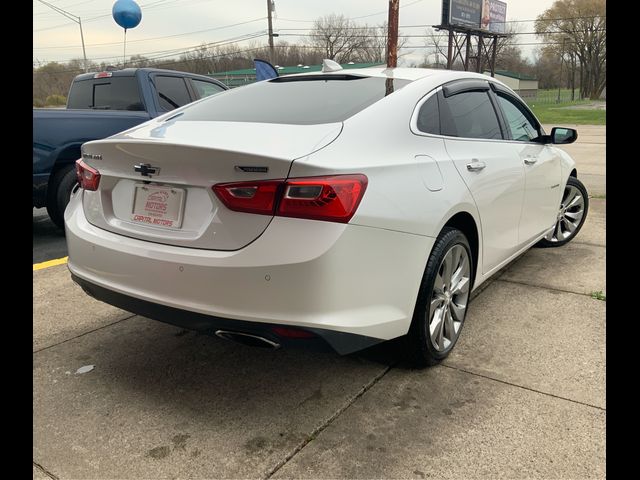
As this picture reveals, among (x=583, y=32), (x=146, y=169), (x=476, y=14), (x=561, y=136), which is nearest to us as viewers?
(x=146, y=169)

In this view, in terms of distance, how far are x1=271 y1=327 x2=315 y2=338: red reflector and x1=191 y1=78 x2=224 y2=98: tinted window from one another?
5.64 metres

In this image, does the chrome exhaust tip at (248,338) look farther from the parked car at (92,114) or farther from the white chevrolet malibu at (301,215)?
the parked car at (92,114)

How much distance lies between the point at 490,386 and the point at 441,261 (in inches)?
27.7

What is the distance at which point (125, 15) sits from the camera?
11.4 metres

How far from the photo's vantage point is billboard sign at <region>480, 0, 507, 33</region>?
157 ft

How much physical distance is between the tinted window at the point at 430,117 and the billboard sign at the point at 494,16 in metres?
49.3

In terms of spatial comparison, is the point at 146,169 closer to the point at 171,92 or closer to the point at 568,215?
the point at 568,215

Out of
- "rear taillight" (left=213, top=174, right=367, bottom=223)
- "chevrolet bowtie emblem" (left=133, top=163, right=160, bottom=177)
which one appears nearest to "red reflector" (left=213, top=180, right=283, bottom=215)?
"rear taillight" (left=213, top=174, right=367, bottom=223)

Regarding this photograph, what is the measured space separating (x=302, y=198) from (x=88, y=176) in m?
1.31

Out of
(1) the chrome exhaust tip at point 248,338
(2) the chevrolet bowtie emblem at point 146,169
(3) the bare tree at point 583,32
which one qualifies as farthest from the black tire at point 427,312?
(3) the bare tree at point 583,32

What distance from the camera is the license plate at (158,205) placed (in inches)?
92.7

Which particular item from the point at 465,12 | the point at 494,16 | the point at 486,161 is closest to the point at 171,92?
the point at 486,161

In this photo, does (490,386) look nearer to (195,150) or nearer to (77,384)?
(195,150)

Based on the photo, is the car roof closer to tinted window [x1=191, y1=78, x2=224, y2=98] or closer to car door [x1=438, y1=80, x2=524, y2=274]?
car door [x1=438, y1=80, x2=524, y2=274]
